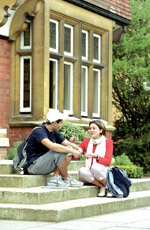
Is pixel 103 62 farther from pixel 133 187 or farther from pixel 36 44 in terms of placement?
pixel 133 187

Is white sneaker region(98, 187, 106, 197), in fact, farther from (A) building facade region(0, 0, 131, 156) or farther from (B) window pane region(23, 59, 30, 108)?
(B) window pane region(23, 59, 30, 108)

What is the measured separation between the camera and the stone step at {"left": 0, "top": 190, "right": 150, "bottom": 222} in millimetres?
7375

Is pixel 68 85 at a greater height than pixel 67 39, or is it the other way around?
pixel 67 39

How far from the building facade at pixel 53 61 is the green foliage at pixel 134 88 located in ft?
6.57

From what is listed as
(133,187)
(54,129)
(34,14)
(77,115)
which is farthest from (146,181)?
(34,14)

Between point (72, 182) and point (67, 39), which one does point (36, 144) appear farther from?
point (67, 39)

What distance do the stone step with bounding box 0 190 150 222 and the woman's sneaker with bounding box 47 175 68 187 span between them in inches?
11.4

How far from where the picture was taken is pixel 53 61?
13695 mm

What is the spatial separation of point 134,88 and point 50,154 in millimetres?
10461

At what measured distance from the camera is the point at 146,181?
431 inches

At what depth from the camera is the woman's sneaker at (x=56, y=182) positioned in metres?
8.39

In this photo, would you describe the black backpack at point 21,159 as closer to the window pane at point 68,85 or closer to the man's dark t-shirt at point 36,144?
the man's dark t-shirt at point 36,144

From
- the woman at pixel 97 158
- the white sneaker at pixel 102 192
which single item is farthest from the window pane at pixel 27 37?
the white sneaker at pixel 102 192

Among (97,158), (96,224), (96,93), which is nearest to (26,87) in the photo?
(96,93)
